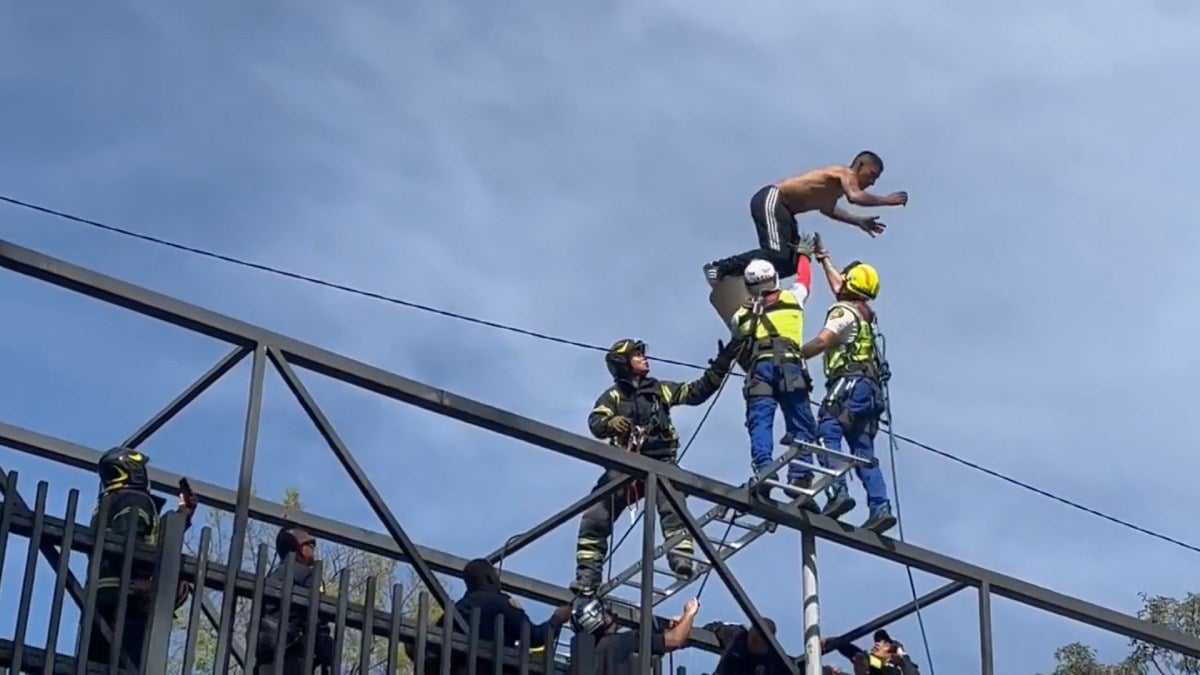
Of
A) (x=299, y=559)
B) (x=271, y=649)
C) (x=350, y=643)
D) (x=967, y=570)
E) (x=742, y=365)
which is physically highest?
(x=350, y=643)

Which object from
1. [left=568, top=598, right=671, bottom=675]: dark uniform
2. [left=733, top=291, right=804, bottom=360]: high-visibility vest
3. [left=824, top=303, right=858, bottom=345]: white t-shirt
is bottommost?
[left=568, top=598, right=671, bottom=675]: dark uniform

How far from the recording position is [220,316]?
10.9m

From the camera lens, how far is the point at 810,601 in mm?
12914

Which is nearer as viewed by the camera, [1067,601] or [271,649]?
[271,649]

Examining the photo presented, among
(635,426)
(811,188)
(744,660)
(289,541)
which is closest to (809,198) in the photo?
(811,188)

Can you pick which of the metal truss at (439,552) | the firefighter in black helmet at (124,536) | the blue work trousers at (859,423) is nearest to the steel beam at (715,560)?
the metal truss at (439,552)

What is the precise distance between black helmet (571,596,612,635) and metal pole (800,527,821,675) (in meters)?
1.29

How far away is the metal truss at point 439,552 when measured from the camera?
423 inches

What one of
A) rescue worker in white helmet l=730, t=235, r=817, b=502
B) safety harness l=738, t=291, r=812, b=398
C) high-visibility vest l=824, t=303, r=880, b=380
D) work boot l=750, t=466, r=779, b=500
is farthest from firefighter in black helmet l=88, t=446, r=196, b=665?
high-visibility vest l=824, t=303, r=880, b=380

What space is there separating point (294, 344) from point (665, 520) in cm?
405

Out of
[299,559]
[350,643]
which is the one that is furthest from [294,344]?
[350,643]

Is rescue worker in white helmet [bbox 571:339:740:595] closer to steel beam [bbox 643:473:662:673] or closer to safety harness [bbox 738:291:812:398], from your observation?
safety harness [bbox 738:291:812:398]

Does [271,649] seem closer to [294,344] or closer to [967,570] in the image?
[294,344]

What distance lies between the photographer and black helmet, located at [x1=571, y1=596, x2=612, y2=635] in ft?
40.4
